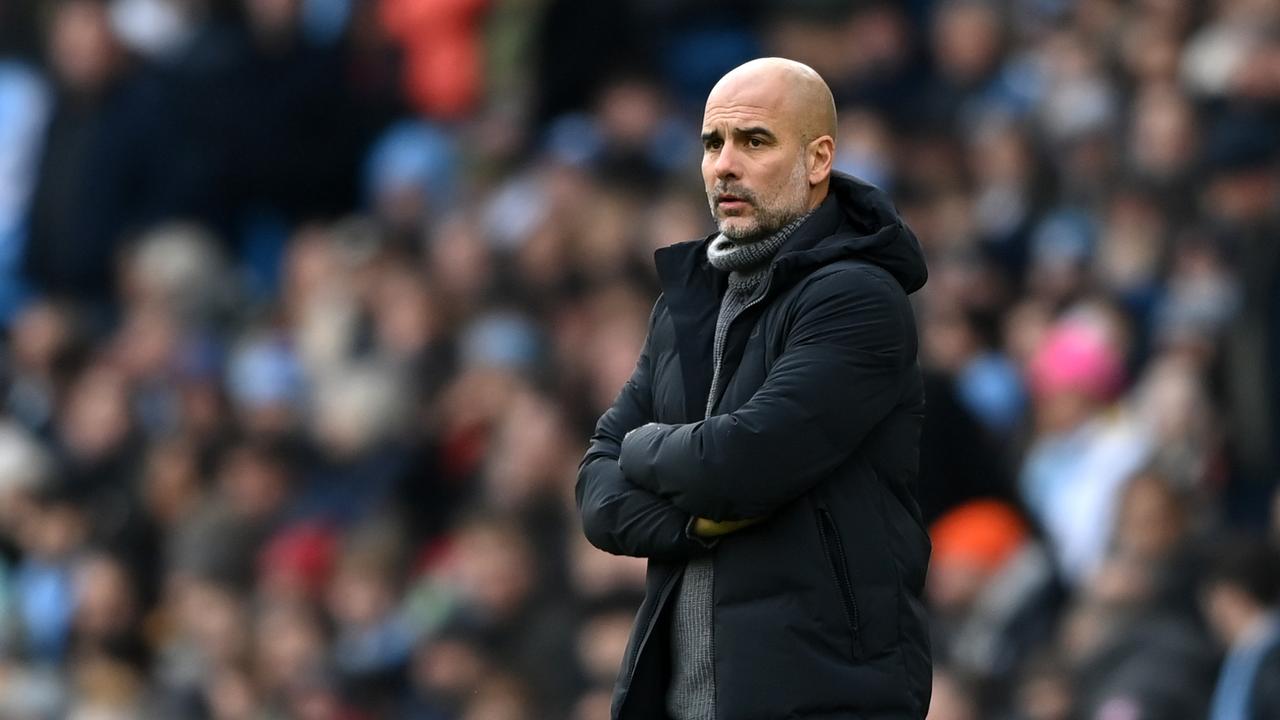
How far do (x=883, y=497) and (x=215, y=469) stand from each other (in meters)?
7.66

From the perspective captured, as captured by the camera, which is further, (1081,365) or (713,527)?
(1081,365)

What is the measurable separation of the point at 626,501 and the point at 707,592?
0.74ft

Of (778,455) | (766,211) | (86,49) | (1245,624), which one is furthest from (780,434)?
(86,49)

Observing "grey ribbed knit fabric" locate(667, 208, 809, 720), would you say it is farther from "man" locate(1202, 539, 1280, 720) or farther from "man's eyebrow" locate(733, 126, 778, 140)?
"man" locate(1202, 539, 1280, 720)

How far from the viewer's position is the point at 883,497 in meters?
4.48

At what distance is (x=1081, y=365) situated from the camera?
30.1ft

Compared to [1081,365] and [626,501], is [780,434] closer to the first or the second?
[626,501]

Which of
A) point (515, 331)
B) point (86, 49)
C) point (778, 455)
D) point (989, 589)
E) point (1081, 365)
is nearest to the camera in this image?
point (778, 455)

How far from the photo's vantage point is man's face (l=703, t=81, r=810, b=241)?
14.8 feet

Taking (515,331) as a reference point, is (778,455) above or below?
above

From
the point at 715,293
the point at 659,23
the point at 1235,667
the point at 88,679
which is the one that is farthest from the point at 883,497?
the point at 659,23

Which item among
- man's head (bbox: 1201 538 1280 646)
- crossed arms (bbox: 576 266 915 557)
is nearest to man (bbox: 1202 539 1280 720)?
man's head (bbox: 1201 538 1280 646)

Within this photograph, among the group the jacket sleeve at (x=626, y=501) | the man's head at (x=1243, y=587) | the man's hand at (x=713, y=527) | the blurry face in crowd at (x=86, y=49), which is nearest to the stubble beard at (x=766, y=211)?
the jacket sleeve at (x=626, y=501)

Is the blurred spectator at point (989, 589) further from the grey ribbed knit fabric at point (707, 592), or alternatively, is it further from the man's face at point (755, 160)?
the man's face at point (755, 160)
